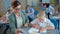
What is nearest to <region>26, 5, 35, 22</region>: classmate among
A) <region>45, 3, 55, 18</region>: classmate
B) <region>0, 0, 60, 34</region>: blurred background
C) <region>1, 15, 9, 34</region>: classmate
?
<region>0, 0, 60, 34</region>: blurred background

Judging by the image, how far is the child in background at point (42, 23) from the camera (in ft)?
6.44

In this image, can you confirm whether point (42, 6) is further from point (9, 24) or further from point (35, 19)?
point (9, 24)

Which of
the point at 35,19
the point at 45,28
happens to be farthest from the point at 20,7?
the point at 45,28

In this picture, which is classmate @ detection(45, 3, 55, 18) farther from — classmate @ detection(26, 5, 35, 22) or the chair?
classmate @ detection(26, 5, 35, 22)

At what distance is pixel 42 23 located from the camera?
197 cm

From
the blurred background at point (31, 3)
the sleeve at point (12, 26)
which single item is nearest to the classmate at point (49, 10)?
the blurred background at point (31, 3)

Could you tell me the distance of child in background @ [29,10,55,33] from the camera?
1.96m

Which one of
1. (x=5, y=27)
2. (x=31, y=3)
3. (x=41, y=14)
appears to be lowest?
(x=5, y=27)

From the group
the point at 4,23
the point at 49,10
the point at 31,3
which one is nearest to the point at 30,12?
the point at 31,3

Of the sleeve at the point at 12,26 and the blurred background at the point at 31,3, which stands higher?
the blurred background at the point at 31,3

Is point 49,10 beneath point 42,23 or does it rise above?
above

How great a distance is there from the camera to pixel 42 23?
197 centimetres

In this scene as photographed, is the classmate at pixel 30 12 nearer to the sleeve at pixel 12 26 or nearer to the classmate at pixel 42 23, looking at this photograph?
the classmate at pixel 42 23

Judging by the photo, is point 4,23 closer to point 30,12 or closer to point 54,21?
point 30,12
